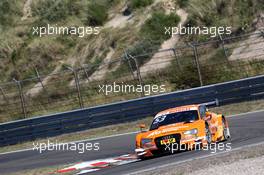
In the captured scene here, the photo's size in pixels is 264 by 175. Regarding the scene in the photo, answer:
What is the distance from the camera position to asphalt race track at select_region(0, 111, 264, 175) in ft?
52.9

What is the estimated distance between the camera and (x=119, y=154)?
64.3 ft

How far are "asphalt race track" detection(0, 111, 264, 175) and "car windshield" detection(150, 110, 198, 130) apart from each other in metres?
1.13

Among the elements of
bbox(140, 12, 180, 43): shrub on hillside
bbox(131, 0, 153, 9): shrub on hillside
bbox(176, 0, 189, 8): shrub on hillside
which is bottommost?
bbox(140, 12, 180, 43): shrub on hillside

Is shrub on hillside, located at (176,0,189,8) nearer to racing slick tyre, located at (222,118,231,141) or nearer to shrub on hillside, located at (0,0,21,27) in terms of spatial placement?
shrub on hillside, located at (0,0,21,27)

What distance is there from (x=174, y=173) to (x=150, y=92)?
62.6 ft

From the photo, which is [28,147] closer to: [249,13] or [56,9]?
[249,13]

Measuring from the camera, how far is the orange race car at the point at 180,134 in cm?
1681

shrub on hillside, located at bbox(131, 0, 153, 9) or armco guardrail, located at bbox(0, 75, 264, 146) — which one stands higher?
shrub on hillside, located at bbox(131, 0, 153, 9)

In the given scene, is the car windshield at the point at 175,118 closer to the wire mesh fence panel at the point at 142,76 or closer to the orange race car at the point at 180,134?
the orange race car at the point at 180,134

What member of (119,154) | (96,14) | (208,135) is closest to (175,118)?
(208,135)

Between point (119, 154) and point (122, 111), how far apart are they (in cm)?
776

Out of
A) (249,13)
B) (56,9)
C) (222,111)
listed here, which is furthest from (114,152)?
(56,9)

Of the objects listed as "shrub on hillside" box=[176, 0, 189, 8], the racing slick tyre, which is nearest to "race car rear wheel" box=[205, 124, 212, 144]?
the racing slick tyre

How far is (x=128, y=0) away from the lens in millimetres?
42406
